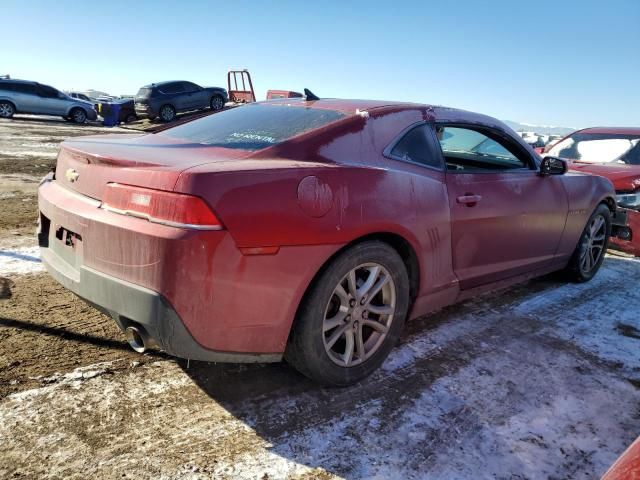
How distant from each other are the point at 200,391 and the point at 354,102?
1.85m

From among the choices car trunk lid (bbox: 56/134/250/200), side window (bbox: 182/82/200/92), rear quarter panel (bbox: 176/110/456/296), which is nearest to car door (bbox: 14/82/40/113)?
side window (bbox: 182/82/200/92)

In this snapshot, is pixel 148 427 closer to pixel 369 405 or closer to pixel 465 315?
pixel 369 405

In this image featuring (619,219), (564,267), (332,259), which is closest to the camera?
(332,259)

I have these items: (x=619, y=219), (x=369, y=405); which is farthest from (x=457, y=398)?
(x=619, y=219)

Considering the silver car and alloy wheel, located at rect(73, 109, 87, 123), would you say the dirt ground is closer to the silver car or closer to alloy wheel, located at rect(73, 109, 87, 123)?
the silver car

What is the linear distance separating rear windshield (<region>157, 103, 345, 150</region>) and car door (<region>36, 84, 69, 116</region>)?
22.1 m

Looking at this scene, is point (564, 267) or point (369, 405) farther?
point (564, 267)

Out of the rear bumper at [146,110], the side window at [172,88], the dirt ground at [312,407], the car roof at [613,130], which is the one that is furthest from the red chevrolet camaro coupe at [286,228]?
the side window at [172,88]

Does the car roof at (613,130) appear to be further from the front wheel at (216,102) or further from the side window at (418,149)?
the front wheel at (216,102)

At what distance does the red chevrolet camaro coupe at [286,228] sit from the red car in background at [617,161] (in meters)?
2.67

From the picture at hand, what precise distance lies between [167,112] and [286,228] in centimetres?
1971

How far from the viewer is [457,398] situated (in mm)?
2494

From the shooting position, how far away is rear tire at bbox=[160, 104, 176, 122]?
20.0 metres

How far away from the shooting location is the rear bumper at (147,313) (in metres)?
1.93
